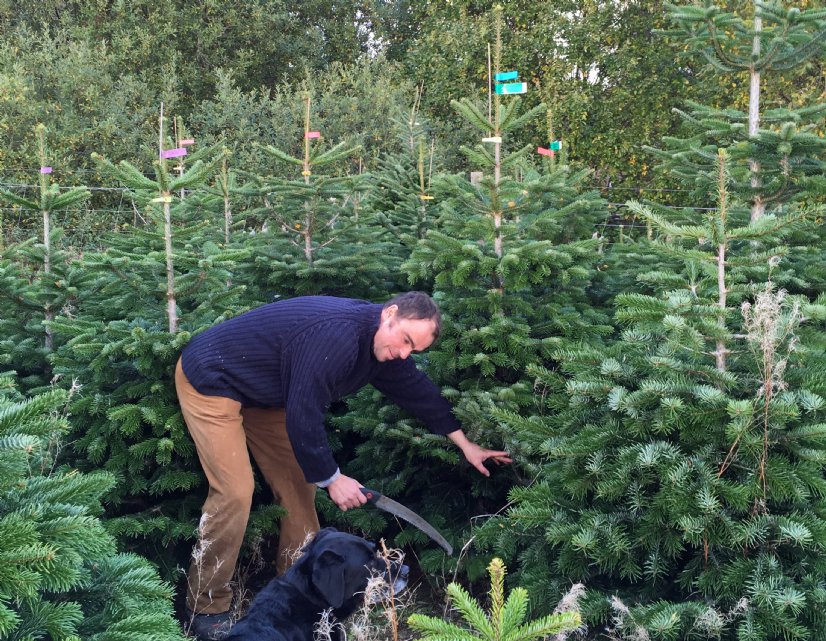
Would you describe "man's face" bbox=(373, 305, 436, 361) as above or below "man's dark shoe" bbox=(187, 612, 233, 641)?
above

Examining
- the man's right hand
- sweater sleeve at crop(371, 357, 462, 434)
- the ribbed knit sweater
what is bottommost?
the man's right hand

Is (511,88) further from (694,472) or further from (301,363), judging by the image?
(694,472)

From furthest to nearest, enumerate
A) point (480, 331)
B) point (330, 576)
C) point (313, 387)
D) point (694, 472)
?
point (480, 331), point (313, 387), point (330, 576), point (694, 472)

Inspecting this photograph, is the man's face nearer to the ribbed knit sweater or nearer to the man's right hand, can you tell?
the ribbed knit sweater

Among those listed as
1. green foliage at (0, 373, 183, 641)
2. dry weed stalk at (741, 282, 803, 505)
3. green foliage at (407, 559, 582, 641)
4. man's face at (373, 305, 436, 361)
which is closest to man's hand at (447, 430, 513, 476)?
man's face at (373, 305, 436, 361)

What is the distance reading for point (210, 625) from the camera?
148 inches

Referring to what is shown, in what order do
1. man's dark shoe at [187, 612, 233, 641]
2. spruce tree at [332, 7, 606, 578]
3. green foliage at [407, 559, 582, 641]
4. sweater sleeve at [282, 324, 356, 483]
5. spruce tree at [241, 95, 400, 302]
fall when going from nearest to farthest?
green foliage at [407, 559, 582, 641]
sweater sleeve at [282, 324, 356, 483]
man's dark shoe at [187, 612, 233, 641]
spruce tree at [332, 7, 606, 578]
spruce tree at [241, 95, 400, 302]

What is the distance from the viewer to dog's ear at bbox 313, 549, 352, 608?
3154mm

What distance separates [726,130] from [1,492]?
16.7ft

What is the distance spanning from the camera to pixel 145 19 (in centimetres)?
1614

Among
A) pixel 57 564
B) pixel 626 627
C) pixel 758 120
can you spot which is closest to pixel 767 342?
pixel 626 627

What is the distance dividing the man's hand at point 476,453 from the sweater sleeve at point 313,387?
2.58 ft

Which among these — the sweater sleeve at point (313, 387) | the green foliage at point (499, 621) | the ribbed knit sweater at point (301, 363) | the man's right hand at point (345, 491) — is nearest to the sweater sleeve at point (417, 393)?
the ribbed knit sweater at point (301, 363)

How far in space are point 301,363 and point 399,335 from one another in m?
0.46
